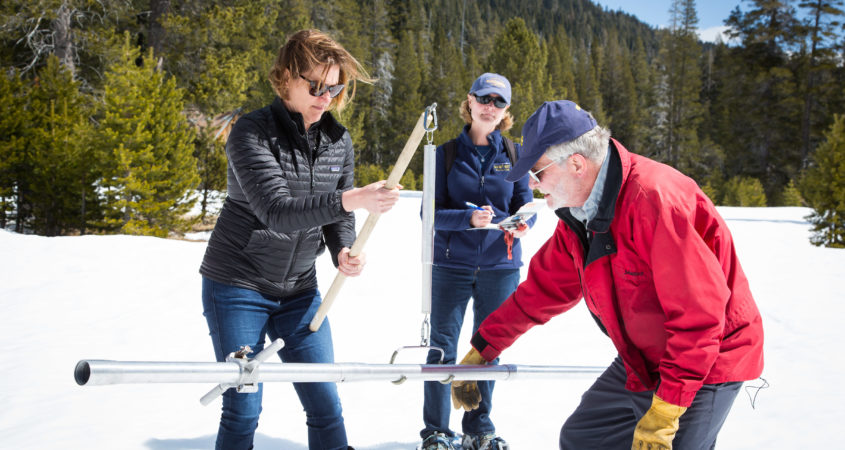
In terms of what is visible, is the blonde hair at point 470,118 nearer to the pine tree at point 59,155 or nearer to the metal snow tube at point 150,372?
the metal snow tube at point 150,372

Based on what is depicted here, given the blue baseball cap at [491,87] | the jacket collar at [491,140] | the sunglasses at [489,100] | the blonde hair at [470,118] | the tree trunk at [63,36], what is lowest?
the jacket collar at [491,140]

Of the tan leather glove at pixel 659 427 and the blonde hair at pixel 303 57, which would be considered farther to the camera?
the blonde hair at pixel 303 57

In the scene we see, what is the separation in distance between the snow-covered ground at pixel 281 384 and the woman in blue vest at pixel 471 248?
496mm

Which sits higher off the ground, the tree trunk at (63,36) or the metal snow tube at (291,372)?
the tree trunk at (63,36)

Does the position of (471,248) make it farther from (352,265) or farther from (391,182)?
(391,182)

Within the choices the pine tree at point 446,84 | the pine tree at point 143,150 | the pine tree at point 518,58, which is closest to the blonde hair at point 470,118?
the pine tree at point 143,150

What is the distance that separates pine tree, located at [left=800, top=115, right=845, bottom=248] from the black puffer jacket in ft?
50.7

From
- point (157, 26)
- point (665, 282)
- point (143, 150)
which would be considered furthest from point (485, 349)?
point (157, 26)

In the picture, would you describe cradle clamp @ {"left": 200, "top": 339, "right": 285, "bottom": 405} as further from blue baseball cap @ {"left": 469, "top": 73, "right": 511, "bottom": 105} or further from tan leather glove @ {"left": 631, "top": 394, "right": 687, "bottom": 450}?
blue baseball cap @ {"left": 469, "top": 73, "right": 511, "bottom": 105}

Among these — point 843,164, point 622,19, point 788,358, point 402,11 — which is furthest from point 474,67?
point 622,19

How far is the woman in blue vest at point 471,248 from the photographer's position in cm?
346

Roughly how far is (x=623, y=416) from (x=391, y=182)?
50.6 inches

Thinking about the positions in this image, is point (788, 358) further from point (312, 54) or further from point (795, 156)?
point (795, 156)

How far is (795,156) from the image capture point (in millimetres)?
43844
